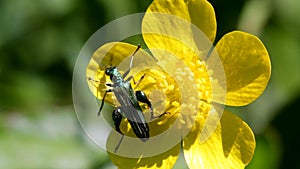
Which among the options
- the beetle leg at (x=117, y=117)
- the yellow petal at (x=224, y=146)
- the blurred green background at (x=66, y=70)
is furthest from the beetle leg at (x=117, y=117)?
the blurred green background at (x=66, y=70)

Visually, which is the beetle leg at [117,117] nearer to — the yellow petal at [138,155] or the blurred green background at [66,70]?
the yellow petal at [138,155]

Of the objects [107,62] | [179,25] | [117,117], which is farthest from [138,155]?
[179,25]

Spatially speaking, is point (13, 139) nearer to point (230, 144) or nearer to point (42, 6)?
point (42, 6)

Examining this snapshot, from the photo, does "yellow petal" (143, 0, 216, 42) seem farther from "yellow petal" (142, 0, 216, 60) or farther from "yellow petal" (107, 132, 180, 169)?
"yellow petal" (107, 132, 180, 169)

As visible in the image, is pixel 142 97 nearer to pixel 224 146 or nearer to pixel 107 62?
pixel 107 62

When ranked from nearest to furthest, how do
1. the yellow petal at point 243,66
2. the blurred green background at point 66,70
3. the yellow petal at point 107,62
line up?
1. the yellow petal at point 243,66
2. the yellow petal at point 107,62
3. the blurred green background at point 66,70

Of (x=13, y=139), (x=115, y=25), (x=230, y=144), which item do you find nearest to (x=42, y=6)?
(x=115, y=25)

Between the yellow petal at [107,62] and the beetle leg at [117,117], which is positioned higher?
the yellow petal at [107,62]
